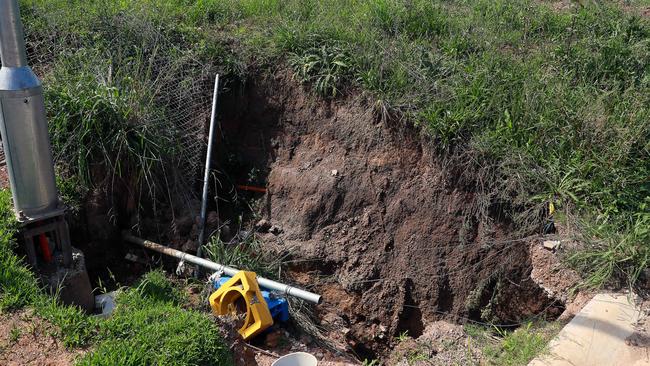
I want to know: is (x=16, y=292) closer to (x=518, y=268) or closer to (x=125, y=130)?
(x=125, y=130)

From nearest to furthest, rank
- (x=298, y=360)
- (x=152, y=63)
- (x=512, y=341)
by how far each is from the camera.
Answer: (x=298, y=360) < (x=512, y=341) < (x=152, y=63)

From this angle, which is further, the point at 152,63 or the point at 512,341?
the point at 152,63

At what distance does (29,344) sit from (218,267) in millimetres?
1676

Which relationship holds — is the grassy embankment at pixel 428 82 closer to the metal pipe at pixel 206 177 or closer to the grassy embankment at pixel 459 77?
the grassy embankment at pixel 459 77

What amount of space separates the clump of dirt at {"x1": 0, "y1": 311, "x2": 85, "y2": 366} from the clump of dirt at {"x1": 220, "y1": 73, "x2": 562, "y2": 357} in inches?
83.9

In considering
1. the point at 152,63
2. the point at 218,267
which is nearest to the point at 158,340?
the point at 218,267

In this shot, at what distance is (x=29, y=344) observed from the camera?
347 cm

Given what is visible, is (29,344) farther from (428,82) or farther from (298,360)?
(428,82)

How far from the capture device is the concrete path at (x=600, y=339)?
3783 millimetres

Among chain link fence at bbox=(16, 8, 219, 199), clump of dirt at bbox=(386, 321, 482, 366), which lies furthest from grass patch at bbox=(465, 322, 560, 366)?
chain link fence at bbox=(16, 8, 219, 199)

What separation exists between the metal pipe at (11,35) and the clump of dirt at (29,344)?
1.45 m

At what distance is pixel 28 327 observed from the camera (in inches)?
140

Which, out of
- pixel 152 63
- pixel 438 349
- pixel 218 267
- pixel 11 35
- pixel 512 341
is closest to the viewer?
pixel 11 35

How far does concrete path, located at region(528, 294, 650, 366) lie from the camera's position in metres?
3.78
